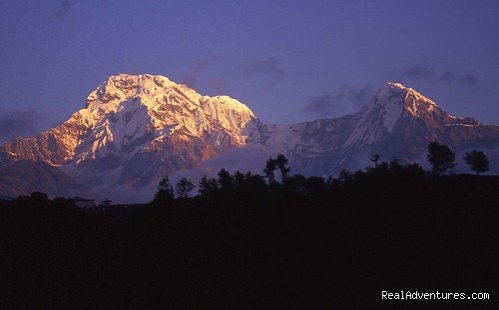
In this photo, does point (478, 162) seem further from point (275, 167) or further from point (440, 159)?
point (275, 167)

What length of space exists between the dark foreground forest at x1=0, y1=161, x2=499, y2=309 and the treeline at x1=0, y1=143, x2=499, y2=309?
6.3 inches

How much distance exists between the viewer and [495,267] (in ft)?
279

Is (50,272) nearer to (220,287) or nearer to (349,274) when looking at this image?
(220,287)

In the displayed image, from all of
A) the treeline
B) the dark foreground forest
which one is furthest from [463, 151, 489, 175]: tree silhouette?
the dark foreground forest

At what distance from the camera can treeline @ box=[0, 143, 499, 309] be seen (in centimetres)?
7856

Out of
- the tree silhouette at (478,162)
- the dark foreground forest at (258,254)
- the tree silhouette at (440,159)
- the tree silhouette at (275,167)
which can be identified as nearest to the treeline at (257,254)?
the dark foreground forest at (258,254)

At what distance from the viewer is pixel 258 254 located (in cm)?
9406

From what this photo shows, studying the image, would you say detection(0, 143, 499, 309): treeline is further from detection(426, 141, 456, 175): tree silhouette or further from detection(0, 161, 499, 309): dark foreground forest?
detection(426, 141, 456, 175): tree silhouette

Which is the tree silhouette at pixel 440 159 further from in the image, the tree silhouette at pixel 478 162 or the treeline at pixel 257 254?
the treeline at pixel 257 254

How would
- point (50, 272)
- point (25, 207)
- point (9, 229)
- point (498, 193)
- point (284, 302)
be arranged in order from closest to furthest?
1. point (50, 272)
2. point (284, 302)
3. point (9, 229)
4. point (25, 207)
5. point (498, 193)

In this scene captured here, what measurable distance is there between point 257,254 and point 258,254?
140 millimetres

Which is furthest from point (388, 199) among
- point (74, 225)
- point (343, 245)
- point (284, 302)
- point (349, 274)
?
point (74, 225)

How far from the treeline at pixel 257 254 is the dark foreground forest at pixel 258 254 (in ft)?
0.52

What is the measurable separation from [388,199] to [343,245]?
15.7 meters
